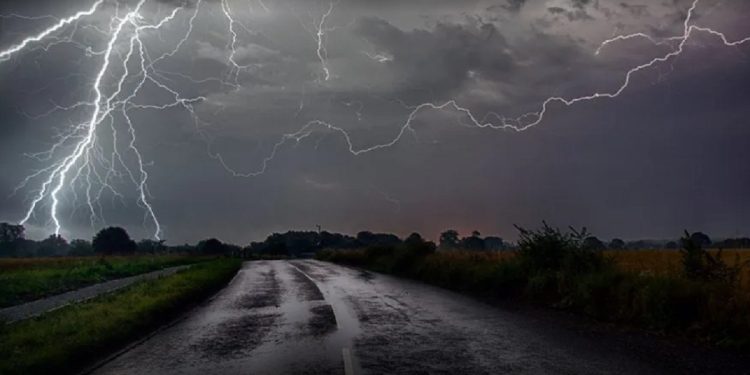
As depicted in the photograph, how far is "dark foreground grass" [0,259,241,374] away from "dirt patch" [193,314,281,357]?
164 centimetres

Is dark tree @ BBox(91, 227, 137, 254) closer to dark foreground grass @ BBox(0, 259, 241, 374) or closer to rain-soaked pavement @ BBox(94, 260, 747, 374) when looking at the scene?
dark foreground grass @ BBox(0, 259, 241, 374)

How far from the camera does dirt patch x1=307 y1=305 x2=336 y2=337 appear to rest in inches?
465

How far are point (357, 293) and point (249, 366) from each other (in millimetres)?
12099

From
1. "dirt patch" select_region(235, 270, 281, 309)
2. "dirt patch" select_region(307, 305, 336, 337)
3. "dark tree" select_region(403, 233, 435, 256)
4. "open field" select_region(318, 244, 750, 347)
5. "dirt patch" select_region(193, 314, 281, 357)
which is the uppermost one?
"dark tree" select_region(403, 233, 435, 256)

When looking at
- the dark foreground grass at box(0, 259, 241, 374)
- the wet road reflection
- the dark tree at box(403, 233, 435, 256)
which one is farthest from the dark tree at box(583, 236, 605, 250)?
the dark tree at box(403, 233, 435, 256)

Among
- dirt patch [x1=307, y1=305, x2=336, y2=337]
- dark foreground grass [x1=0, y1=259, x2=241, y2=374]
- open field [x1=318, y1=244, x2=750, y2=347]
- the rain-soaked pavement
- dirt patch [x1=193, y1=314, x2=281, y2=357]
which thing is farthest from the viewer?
dirt patch [x1=307, y1=305, x2=336, y2=337]

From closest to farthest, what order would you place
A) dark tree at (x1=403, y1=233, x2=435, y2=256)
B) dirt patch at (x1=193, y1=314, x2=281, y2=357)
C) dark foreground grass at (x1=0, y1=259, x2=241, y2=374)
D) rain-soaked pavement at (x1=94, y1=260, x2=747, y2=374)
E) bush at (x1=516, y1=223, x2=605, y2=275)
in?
rain-soaked pavement at (x1=94, y1=260, x2=747, y2=374)
dark foreground grass at (x1=0, y1=259, x2=241, y2=374)
dirt patch at (x1=193, y1=314, x2=281, y2=357)
bush at (x1=516, y1=223, x2=605, y2=275)
dark tree at (x1=403, y1=233, x2=435, y2=256)

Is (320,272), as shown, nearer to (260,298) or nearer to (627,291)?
(260,298)

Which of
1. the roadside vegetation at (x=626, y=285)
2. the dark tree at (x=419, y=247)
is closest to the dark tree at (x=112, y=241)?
the dark tree at (x=419, y=247)

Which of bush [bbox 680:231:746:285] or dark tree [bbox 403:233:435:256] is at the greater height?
dark tree [bbox 403:233:435:256]

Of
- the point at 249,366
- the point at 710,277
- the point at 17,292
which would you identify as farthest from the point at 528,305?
the point at 17,292

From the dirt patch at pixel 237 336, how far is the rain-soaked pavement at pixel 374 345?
0.02 metres

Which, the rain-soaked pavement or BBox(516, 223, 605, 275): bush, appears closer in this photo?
the rain-soaked pavement

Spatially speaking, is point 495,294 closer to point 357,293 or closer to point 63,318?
point 357,293
